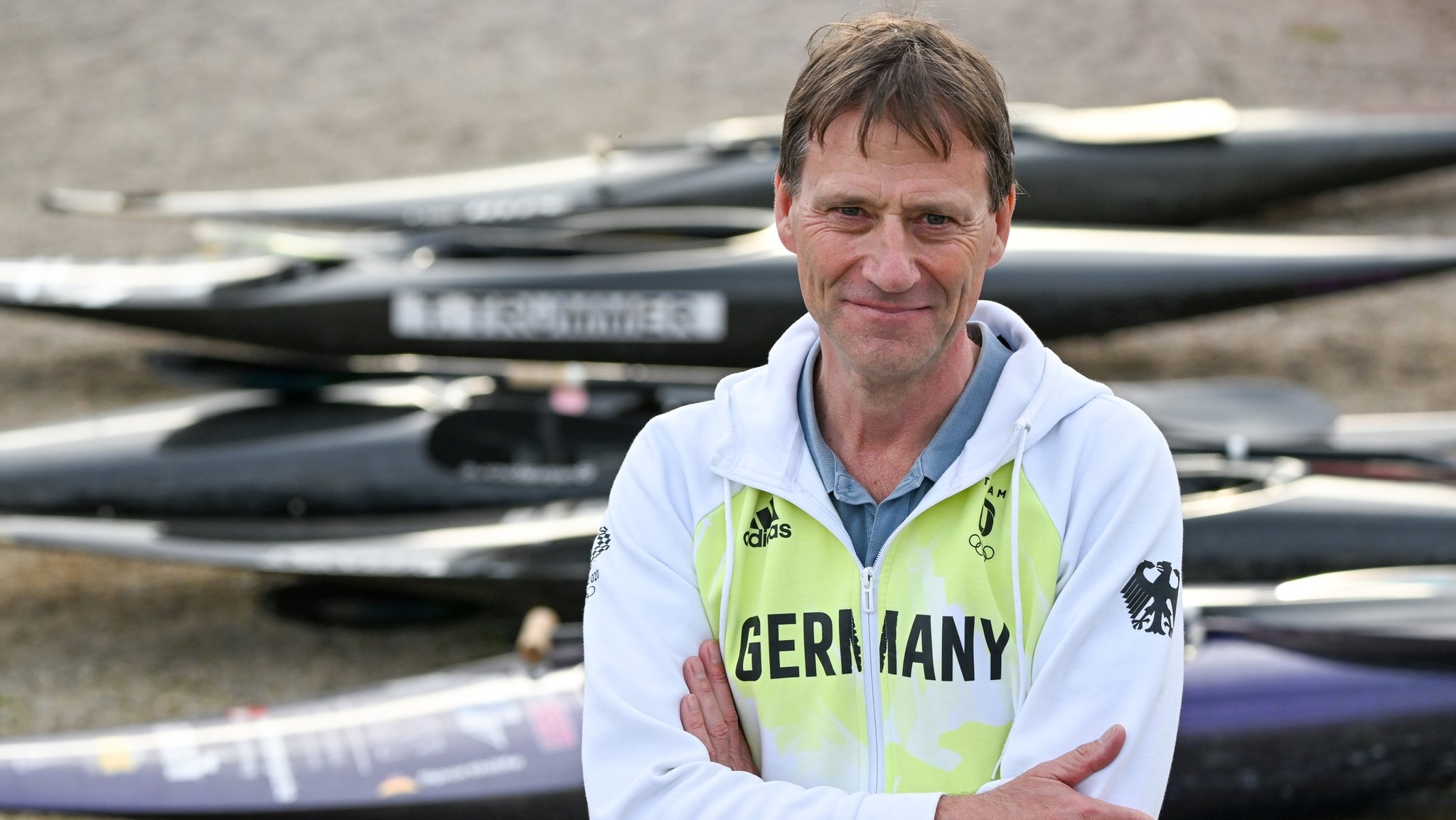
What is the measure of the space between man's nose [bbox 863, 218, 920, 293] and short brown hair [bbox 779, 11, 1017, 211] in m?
0.08

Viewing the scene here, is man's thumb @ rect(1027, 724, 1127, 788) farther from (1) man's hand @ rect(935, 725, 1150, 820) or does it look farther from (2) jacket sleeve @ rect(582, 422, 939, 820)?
(2) jacket sleeve @ rect(582, 422, 939, 820)

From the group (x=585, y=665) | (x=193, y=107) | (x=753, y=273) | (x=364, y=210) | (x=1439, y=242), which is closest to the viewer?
(x=585, y=665)

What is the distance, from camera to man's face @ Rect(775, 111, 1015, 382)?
1317 millimetres

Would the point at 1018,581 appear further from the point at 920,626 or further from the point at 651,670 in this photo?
the point at 651,670

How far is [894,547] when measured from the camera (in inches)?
55.5

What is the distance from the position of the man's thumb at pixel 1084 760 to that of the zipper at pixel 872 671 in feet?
0.53

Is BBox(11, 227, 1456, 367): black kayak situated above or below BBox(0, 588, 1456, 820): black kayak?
above

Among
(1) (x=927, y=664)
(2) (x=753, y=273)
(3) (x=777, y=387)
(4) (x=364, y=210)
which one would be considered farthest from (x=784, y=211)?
(4) (x=364, y=210)

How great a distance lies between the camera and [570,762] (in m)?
3.14

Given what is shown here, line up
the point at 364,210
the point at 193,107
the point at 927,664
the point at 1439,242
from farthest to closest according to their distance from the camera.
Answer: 1. the point at 193,107
2. the point at 364,210
3. the point at 1439,242
4. the point at 927,664

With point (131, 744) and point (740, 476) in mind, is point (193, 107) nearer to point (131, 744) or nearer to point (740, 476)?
point (131, 744)

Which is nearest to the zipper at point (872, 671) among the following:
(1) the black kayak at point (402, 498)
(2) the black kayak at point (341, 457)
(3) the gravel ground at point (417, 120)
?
(1) the black kayak at point (402, 498)

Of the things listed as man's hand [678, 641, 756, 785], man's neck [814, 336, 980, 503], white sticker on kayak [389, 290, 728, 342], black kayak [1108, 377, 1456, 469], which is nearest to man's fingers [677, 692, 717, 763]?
man's hand [678, 641, 756, 785]

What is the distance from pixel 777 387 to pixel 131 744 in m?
2.50
